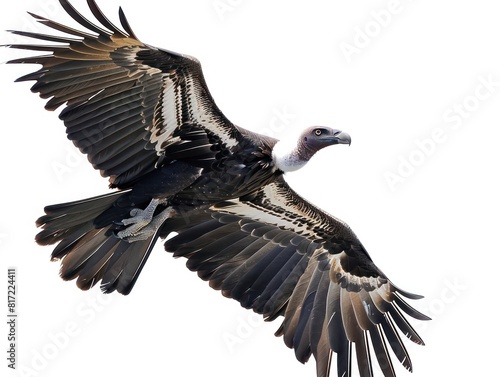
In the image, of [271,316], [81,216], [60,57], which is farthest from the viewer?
[271,316]

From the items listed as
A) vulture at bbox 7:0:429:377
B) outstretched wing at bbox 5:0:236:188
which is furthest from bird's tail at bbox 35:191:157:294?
outstretched wing at bbox 5:0:236:188

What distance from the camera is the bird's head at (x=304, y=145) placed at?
15885 millimetres

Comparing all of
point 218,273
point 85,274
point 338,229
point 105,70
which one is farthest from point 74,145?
point 338,229

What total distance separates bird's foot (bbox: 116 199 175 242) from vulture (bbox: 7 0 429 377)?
0.02m

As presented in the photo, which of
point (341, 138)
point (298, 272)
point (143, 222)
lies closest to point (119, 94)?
point (143, 222)

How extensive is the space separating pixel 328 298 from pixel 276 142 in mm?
2809

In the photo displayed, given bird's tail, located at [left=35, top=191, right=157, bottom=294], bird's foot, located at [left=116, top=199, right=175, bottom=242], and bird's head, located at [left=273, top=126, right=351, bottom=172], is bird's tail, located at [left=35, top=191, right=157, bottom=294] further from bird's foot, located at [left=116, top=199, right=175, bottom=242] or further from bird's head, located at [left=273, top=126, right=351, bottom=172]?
bird's head, located at [left=273, top=126, right=351, bottom=172]

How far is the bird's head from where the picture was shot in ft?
52.1

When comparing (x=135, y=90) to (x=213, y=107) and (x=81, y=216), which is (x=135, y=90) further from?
(x=81, y=216)

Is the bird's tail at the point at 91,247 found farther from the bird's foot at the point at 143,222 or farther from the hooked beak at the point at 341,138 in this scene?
the hooked beak at the point at 341,138

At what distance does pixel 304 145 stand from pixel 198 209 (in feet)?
6.59

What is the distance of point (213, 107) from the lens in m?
15.5

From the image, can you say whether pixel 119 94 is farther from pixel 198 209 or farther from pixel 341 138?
pixel 341 138

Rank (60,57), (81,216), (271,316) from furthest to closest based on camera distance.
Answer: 1. (271,316)
2. (81,216)
3. (60,57)
